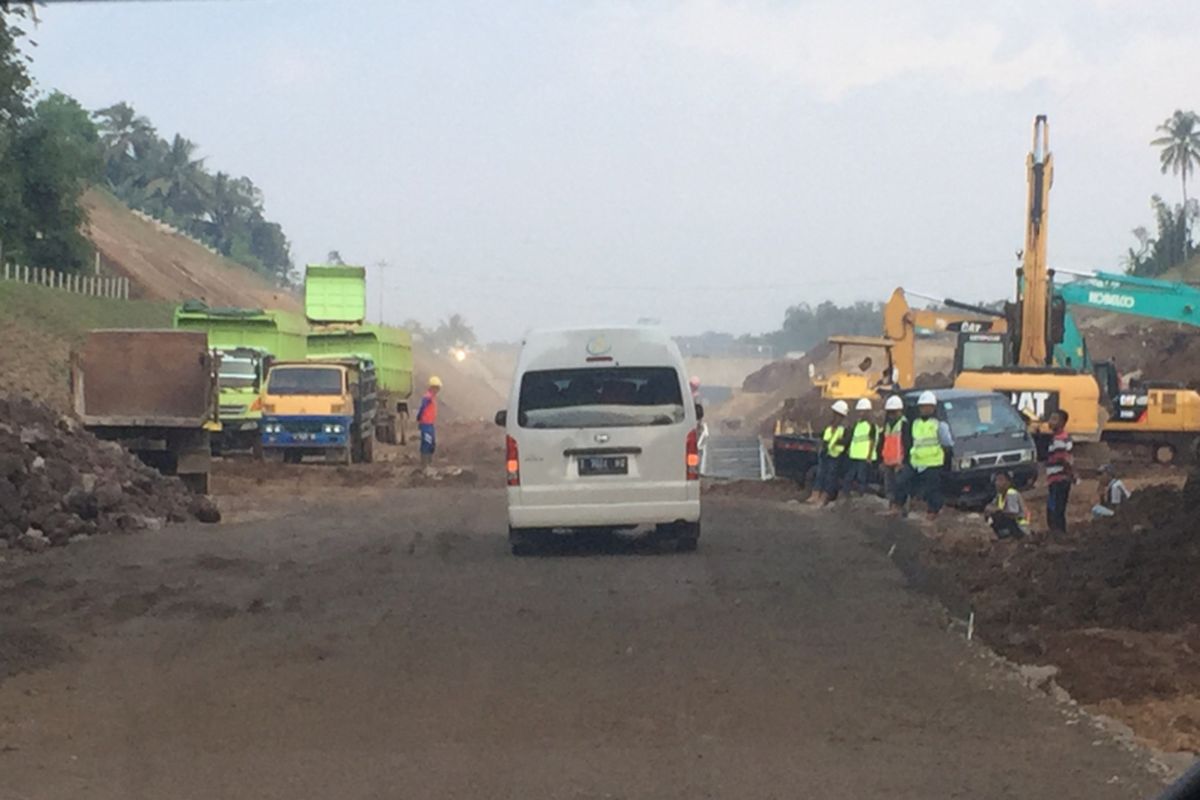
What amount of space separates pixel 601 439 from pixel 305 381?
19.0 metres

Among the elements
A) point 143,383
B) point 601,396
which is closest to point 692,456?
point 601,396

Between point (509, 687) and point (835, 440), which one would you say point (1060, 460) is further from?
point (509, 687)

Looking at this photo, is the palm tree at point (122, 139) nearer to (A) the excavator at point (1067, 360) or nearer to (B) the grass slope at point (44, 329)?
(B) the grass slope at point (44, 329)

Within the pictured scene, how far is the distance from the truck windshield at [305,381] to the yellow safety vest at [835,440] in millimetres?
13446

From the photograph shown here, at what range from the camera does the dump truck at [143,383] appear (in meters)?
24.4

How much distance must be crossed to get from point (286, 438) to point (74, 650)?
76.5 ft

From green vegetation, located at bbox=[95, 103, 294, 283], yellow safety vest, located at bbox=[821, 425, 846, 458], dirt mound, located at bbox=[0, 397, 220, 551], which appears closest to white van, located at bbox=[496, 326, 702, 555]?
dirt mound, located at bbox=[0, 397, 220, 551]

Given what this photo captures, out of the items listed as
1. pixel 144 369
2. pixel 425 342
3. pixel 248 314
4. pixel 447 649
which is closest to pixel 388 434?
pixel 248 314

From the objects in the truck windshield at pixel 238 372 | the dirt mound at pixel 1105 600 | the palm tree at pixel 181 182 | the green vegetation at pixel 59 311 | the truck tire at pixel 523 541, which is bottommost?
the truck tire at pixel 523 541

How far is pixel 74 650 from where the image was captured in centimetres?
1120

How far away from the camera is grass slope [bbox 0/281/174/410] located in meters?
43.6

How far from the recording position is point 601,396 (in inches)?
687

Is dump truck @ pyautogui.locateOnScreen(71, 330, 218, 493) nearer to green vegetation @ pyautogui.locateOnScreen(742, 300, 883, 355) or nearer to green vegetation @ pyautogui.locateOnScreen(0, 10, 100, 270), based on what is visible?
green vegetation @ pyautogui.locateOnScreen(0, 10, 100, 270)

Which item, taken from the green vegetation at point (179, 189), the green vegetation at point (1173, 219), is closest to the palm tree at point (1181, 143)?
the green vegetation at point (1173, 219)
